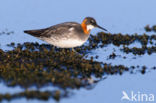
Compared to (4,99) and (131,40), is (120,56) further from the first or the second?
(4,99)

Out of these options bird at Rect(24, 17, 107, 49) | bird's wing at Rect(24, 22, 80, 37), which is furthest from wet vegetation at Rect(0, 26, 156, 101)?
bird's wing at Rect(24, 22, 80, 37)

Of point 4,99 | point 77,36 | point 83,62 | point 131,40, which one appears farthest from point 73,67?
point 131,40

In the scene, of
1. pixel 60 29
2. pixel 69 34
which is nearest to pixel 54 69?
pixel 69 34

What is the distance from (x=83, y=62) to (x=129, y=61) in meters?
2.83

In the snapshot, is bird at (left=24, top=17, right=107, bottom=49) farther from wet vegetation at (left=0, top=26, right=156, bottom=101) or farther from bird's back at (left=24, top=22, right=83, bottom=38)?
wet vegetation at (left=0, top=26, right=156, bottom=101)

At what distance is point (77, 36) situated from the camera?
61.3ft

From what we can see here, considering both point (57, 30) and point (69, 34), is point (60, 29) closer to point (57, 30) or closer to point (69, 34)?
point (57, 30)

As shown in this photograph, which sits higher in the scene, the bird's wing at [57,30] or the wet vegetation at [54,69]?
the bird's wing at [57,30]

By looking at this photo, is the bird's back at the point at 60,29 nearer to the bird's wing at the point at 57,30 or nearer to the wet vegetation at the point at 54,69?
→ the bird's wing at the point at 57,30

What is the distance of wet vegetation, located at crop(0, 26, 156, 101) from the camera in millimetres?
14242

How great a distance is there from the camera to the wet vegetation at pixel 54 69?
14.2 meters

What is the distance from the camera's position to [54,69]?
16.8 meters

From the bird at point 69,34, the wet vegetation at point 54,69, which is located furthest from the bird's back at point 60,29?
the wet vegetation at point 54,69

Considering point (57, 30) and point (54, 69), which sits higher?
point (57, 30)
